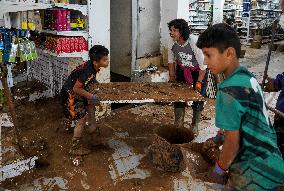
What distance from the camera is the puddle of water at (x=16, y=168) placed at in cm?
364

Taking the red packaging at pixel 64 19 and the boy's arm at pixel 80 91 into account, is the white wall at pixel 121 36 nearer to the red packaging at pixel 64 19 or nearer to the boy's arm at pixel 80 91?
the red packaging at pixel 64 19

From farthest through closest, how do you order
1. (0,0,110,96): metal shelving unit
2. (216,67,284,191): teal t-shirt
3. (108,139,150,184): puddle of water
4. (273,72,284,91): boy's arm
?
(0,0,110,96): metal shelving unit, (108,139,150,184): puddle of water, (273,72,284,91): boy's arm, (216,67,284,191): teal t-shirt

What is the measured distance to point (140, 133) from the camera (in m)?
5.31

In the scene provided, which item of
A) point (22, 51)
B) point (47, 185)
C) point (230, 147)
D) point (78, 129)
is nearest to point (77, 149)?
point (78, 129)

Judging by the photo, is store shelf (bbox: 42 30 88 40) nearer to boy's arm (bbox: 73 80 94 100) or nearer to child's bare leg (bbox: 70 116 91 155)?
boy's arm (bbox: 73 80 94 100)

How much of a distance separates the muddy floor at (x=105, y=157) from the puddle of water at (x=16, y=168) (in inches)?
3.9

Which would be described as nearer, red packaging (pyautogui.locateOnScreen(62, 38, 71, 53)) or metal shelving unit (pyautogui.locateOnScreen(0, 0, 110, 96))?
red packaging (pyautogui.locateOnScreen(62, 38, 71, 53))

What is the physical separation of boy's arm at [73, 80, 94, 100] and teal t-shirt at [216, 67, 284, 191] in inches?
104

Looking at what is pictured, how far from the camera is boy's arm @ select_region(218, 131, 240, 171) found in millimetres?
1820

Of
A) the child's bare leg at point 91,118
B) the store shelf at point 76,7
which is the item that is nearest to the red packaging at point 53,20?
the store shelf at point 76,7

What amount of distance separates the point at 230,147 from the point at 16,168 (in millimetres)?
2885

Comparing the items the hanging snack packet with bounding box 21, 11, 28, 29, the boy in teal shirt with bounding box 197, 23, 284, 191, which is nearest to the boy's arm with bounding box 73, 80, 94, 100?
the hanging snack packet with bounding box 21, 11, 28, 29

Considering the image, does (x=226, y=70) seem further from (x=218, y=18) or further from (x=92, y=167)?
(x=218, y=18)

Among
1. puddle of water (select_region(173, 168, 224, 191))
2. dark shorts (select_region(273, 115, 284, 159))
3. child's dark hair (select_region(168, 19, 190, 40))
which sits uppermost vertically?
child's dark hair (select_region(168, 19, 190, 40))
